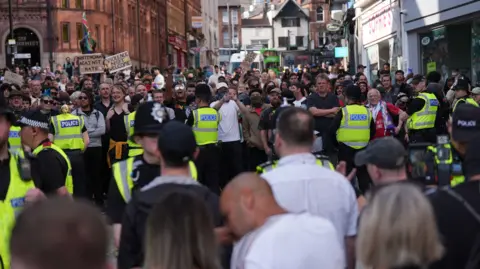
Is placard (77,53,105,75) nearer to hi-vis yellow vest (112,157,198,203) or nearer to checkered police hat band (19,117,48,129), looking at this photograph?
checkered police hat band (19,117,48,129)

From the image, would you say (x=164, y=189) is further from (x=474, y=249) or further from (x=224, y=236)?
(x=474, y=249)

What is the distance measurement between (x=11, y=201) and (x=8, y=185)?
0.33 ft

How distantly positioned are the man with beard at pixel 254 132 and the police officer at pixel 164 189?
443 inches

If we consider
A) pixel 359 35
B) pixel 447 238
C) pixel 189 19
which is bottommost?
pixel 447 238

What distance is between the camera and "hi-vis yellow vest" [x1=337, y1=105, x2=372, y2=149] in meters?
13.4

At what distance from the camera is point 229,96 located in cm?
1677

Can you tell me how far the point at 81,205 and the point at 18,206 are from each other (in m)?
3.55

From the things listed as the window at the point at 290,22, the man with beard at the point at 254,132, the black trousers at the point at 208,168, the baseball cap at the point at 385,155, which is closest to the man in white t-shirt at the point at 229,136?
the man with beard at the point at 254,132

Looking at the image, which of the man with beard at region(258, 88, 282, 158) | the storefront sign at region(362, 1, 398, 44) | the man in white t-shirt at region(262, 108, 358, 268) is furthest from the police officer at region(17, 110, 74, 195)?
the storefront sign at region(362, 1, 398, 44)

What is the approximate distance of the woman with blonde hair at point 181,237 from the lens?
3.81 meters

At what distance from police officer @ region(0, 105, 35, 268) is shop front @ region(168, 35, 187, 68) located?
78.7m

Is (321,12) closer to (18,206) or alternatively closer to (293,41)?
(293,41)

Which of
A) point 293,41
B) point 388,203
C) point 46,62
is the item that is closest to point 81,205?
point 388,203

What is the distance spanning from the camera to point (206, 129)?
1528 centimetres
